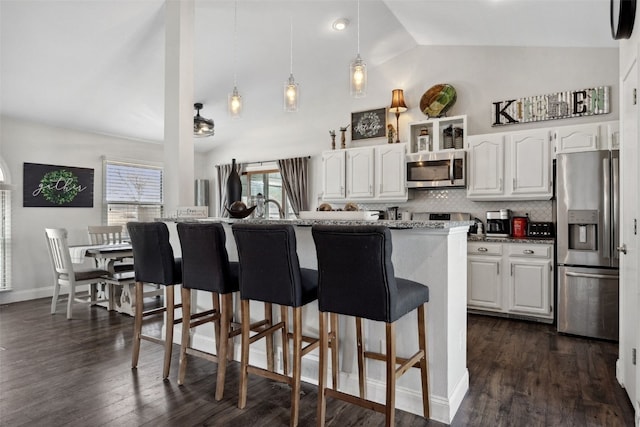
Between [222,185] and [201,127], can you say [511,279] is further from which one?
[222,185]

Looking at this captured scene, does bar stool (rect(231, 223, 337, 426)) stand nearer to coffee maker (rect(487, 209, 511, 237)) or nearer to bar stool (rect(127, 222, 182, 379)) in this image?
bar stool (rect(127, 222, 182, 379))

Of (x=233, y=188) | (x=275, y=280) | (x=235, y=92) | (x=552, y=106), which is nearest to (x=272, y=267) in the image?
(x=275, y=280)

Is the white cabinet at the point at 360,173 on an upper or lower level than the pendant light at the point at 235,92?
lower

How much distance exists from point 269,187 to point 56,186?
3.13 metres

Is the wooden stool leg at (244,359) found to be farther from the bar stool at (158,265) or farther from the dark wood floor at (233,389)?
the bar stool at (158,265)

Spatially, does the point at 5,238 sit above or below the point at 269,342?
above

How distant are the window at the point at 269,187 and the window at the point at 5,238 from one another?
3273 mm

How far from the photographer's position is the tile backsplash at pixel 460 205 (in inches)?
172

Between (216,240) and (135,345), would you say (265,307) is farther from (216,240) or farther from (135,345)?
(135,345)

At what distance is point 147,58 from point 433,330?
408 cm

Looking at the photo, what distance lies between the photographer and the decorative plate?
4832 millimetres

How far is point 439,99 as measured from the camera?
4875 millimetres

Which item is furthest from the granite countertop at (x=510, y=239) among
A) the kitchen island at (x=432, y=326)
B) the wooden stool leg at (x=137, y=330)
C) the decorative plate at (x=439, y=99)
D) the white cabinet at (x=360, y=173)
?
the wooden stool leg at (x=137, y=330)

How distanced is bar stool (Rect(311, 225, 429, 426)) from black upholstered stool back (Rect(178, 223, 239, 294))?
30.5 inches
